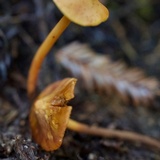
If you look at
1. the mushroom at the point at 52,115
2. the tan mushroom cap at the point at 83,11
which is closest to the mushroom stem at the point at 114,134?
the mushroom at the point at 52,115

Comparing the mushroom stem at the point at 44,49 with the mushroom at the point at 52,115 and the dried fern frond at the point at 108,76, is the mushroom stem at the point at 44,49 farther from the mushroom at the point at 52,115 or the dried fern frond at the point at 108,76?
the dried fern frond at the point at 108,76

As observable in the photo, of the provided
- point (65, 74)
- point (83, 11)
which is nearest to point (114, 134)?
point (65, 74)

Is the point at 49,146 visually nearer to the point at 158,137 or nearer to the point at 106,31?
the point at 158,137

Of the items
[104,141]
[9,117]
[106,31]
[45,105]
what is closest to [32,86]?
[9,117]

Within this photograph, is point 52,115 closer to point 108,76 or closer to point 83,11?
point 83,11

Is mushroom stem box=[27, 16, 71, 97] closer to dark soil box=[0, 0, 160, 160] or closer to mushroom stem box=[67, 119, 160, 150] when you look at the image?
dark soil box=[0, 0, 160, 160]

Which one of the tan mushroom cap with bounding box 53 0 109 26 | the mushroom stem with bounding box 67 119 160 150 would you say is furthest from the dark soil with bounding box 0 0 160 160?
the tan mushroom cap with bounding box 53 0 109 26
